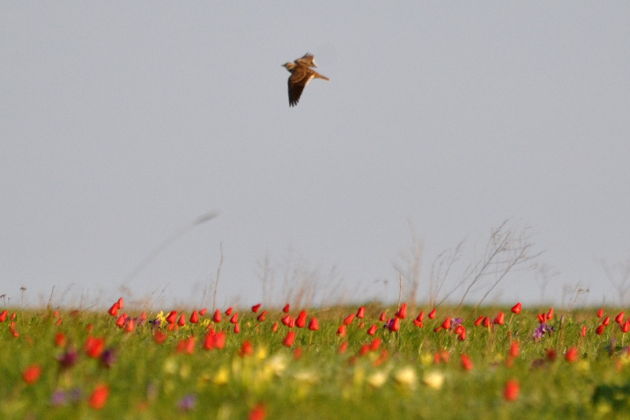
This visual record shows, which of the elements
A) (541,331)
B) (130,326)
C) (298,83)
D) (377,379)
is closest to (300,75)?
(298,83)

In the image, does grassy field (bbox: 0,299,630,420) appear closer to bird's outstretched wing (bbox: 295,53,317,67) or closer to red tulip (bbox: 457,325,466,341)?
red tulip (bbox: 457,325,466,341)

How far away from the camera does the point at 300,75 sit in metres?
13.8

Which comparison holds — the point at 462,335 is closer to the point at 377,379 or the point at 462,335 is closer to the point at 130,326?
the point at 130,326

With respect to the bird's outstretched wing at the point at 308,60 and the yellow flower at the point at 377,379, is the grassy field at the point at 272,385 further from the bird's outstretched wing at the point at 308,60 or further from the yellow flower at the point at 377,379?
the bird's outstretched wing at the point at 308,60

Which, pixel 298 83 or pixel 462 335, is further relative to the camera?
pixel 298 83

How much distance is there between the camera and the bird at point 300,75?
542 inches

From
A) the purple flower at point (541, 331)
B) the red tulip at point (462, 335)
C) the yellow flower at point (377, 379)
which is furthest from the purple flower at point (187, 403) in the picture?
the purple flower at point (541, 331)

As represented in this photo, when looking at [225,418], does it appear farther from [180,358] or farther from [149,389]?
[180,358]

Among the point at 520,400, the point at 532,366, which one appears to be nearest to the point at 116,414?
the point at 520,400

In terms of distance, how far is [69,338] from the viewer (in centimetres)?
701

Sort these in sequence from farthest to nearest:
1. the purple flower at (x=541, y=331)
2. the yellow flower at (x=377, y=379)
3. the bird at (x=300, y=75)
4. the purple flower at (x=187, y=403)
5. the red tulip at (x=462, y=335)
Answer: the bird at (x=300, y=75), the purple flower at (x=541, y=331), the red tulip at (x=462, y=335), the yellow flower at (x=377, y=379), the purple flower at (x=187, y=403)

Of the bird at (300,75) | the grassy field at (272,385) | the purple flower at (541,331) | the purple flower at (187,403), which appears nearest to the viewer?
the purple flower at (187,403)

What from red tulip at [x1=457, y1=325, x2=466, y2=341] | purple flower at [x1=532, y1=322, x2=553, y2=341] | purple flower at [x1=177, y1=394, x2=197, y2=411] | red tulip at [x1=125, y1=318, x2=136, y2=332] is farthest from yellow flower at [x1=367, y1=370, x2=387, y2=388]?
purple flower at [x1=532, y1=322, x2=553, y2=341]

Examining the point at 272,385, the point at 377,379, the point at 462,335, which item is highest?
the point at 462,335
